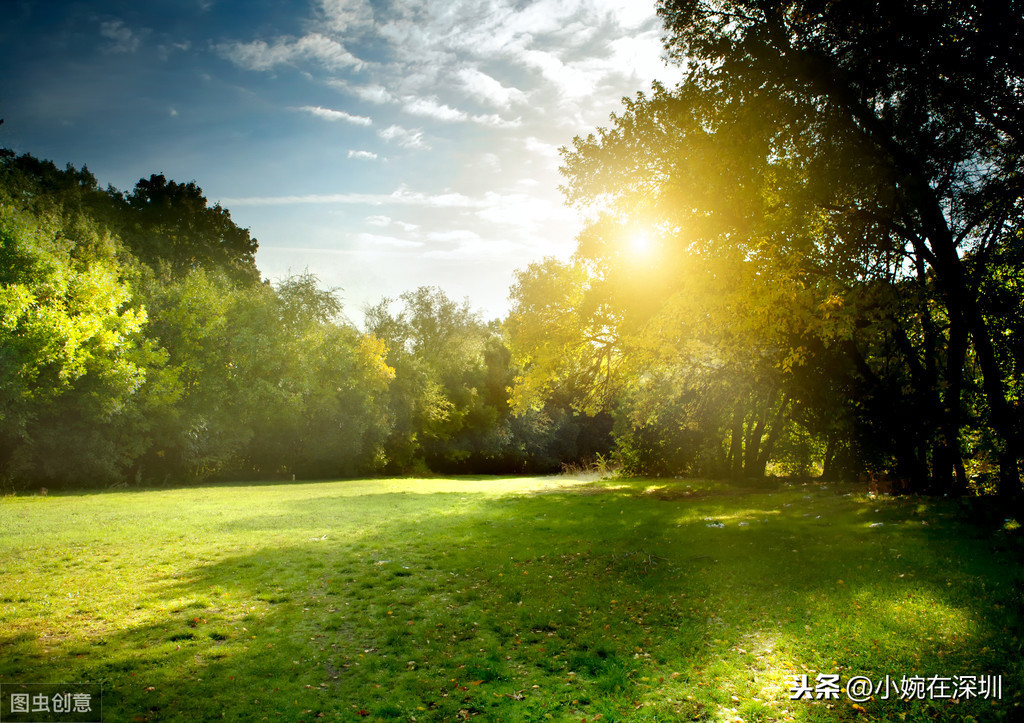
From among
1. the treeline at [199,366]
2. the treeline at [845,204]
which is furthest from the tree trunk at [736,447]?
the treeline at [199,366]

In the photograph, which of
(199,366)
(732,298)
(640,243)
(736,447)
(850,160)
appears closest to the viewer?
(850,160)

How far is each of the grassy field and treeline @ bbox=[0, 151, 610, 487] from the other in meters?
12.6

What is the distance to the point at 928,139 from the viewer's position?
32.1ft

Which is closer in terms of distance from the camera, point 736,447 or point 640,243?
point 640,243

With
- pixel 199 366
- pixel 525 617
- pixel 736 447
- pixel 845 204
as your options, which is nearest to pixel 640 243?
pixel 845 204

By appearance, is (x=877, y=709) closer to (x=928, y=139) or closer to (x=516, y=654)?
(x=516, y=654)

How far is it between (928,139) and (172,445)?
33689 mm

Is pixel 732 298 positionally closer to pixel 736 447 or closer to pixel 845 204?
pixel 845 204

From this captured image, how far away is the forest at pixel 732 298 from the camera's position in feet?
31.7

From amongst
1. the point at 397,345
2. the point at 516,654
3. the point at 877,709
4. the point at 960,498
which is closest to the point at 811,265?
the point at 960,498

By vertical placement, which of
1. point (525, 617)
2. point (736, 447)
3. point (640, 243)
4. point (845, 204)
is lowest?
point (525, 617)

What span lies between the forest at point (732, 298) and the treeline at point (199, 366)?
0.18 metres

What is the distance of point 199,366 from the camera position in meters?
28.8

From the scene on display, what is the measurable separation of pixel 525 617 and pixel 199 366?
27.9 metres
